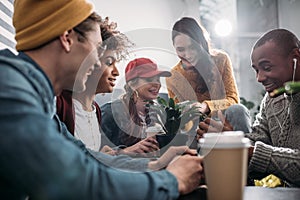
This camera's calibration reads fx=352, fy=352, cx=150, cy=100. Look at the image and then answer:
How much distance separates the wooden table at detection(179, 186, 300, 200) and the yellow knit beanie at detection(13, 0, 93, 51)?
18.5 inches

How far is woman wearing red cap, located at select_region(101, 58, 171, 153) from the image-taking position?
170 cm

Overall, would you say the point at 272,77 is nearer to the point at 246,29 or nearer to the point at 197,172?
the point at 197,172

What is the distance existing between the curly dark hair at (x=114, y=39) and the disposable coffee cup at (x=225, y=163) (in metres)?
0.87

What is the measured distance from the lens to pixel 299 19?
376 centimetres

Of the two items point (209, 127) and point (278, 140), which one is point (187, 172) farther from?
point (278, 140)

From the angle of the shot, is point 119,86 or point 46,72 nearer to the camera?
point 46,72

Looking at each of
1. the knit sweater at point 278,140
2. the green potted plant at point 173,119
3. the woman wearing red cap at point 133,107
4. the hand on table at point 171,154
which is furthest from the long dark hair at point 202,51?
the hand on table at point 171,154

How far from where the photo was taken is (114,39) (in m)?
1.60

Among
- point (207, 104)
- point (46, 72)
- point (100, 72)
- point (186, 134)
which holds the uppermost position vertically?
point (46, 72)

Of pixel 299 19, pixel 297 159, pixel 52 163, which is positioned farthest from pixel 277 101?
pixel 299 19

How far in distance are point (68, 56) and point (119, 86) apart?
4.72 ft

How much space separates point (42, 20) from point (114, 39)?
2.61 ft

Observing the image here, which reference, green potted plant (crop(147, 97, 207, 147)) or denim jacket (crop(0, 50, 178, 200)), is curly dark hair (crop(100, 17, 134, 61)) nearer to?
green potted plant (crop(147, 97, 207, 147))

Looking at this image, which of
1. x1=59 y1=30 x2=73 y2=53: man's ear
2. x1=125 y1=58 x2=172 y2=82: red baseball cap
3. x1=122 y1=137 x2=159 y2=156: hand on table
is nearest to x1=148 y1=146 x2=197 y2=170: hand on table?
x1=122 y1=137 x2=159 y2=156: hand on table
